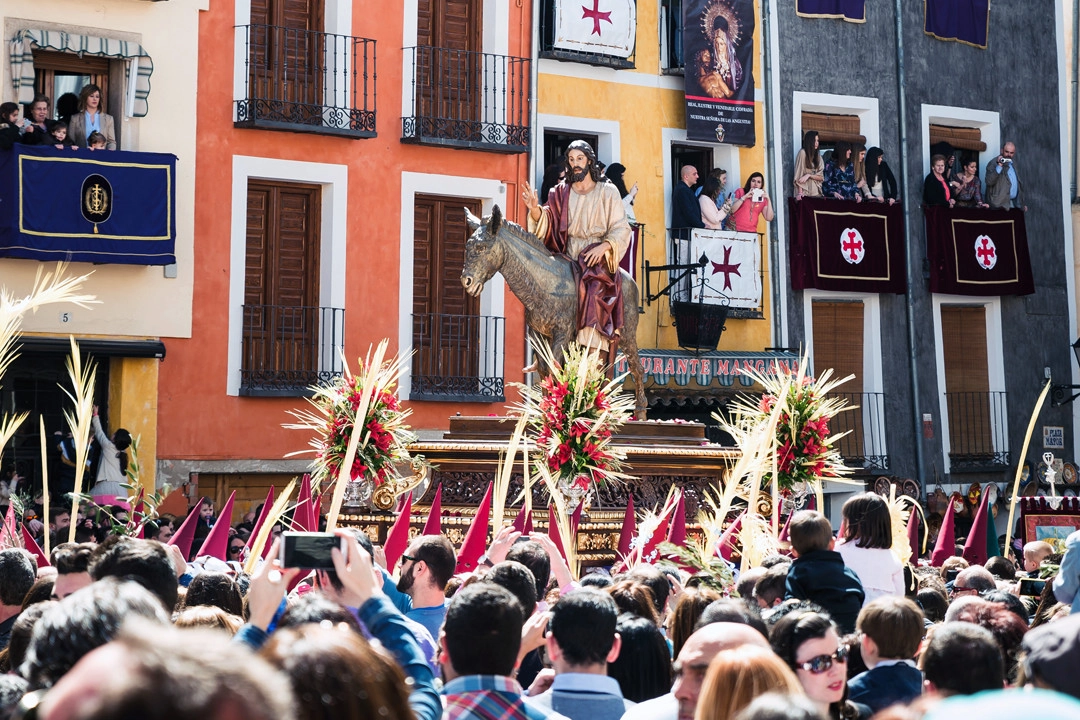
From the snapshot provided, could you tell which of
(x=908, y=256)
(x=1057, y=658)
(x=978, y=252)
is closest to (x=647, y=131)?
(x=908, y=256)

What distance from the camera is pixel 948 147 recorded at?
2528 centimetres

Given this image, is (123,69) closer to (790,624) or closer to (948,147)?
(948,147)

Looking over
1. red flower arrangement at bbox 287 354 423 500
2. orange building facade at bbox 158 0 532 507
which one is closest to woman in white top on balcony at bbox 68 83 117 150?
orange building facade at bbox 158 0 532 507

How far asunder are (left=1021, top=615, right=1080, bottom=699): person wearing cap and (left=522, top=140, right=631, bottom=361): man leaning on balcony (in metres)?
10.5

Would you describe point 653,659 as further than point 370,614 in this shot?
Yes

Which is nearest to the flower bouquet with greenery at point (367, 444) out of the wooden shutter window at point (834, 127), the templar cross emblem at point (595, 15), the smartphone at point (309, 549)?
the smartphone at point (309, 549)

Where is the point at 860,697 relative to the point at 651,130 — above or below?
below

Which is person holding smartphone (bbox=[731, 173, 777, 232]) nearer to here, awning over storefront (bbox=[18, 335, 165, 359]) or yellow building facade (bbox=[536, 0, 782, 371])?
yellow building facade (bbox=[536, 0, 782, 371])

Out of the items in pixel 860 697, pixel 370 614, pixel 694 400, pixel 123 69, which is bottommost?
pixel 860 697

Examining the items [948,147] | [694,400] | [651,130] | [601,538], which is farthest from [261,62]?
[948,147]

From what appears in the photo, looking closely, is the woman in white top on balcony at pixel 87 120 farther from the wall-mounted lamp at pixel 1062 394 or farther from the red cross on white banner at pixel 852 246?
the wall-mounted lamp at pixel 1062 394

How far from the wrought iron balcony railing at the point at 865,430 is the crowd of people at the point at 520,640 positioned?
50.6 ft

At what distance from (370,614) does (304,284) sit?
53.4 feet

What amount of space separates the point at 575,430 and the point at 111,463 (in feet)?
23.2
